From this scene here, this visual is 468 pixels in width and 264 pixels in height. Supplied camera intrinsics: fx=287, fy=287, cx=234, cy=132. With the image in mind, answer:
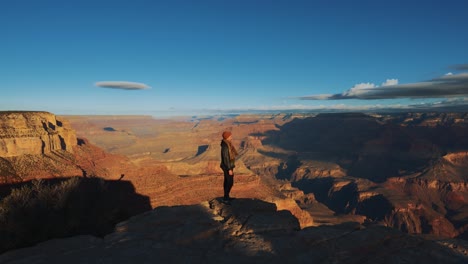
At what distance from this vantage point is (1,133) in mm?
42125

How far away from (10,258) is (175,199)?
39468mm

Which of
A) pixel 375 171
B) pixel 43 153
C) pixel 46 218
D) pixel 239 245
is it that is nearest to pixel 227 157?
pixel 239 245

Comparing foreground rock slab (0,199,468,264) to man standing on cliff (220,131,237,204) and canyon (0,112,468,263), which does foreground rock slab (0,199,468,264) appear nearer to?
canyon (0,112,468,263)

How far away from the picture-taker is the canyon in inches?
1636

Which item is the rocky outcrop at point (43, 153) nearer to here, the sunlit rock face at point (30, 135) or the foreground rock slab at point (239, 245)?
the sunlit rock face at point (30, 135)

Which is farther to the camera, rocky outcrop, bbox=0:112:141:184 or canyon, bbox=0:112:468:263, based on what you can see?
canyon, bbox=0:112:468:263

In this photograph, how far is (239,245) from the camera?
270 inches

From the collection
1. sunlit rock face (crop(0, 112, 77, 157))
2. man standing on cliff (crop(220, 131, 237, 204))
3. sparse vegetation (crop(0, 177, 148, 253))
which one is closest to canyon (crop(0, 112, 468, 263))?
sunlit rock face (crop(0, 112, 77, 157))

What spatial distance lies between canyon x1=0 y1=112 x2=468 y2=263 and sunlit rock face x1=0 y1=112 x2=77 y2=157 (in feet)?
0.52

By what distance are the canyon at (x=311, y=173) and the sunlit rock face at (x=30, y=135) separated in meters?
0.16

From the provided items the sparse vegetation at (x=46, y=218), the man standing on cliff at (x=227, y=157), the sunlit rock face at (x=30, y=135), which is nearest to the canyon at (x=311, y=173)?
the sunlit rock face at (x=30, y=135)

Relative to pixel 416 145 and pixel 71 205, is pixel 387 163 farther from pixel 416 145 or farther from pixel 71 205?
pixel 71 205

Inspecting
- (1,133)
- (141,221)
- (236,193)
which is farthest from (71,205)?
(236,193)

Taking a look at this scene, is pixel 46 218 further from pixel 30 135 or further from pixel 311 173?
pixel 311 173
